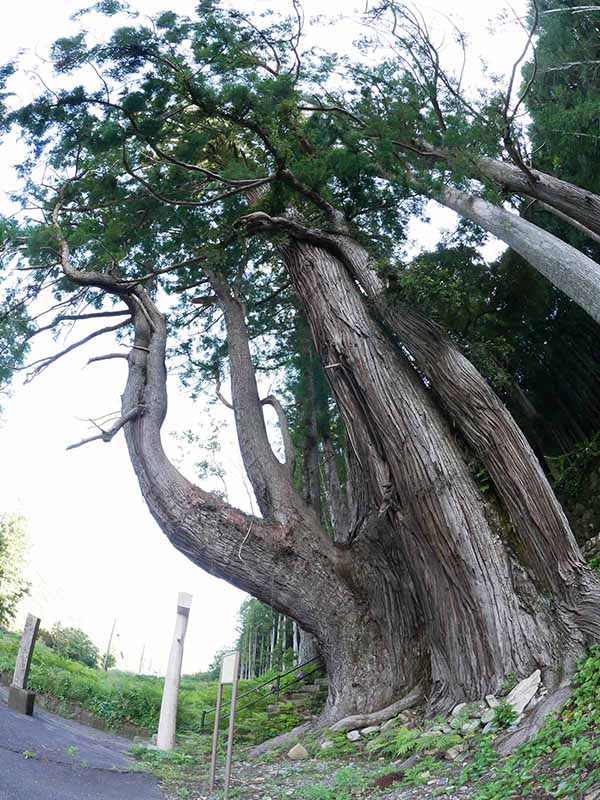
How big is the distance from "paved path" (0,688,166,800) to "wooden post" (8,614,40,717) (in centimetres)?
64

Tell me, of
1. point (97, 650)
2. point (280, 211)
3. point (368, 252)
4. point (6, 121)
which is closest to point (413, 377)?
point (368, 252)

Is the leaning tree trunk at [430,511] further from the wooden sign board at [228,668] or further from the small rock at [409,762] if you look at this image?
the wooden sign board at [228,668]

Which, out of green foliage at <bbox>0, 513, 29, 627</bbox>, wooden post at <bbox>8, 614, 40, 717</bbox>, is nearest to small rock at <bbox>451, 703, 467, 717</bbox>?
wooden post at <bbox>8, 614, 40, 717</bbox>

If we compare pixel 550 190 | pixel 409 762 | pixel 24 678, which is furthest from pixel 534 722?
pixel 24 678

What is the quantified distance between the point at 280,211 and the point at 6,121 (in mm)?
3166

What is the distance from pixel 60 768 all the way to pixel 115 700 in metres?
6.32

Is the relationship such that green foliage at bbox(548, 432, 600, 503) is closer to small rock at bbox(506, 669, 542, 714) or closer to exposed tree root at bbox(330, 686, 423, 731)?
exposed tree root at bbox(330, 686, 423, 731)

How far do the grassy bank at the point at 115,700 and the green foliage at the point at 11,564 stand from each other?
5.58 meters

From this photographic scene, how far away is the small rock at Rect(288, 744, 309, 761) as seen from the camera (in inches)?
234

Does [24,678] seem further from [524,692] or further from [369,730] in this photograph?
[524,692]

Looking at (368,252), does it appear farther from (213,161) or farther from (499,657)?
(499,657)

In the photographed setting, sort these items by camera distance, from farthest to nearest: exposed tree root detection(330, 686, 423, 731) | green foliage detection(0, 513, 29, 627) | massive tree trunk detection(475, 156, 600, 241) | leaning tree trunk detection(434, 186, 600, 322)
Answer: green foliage detection(0, 513, 29, 627) → massive tree trunk detection(475, 156, 600, 241) → exposed tree root detection(330, 686, 423, 731) → leaning tree trunk detection(434, 186, 600, 322)

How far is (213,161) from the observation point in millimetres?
10062

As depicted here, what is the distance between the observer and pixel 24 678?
25.0 ft
